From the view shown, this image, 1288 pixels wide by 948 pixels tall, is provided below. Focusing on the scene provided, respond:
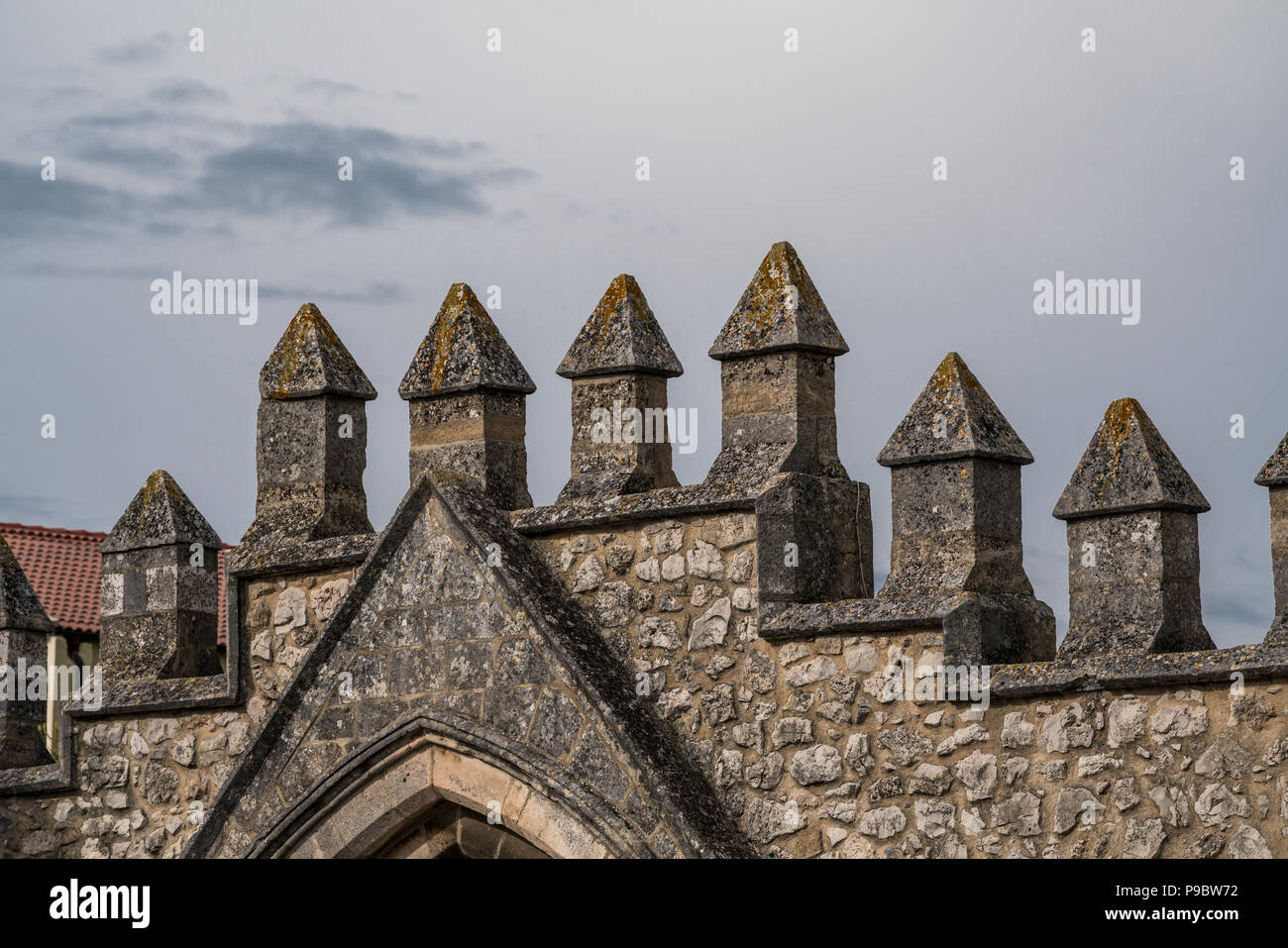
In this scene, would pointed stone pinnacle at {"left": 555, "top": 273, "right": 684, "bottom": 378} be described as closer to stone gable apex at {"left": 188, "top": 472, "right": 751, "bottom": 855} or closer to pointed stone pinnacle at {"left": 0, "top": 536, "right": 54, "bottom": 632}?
stone gable apex at {"left": 188, "top": 472, "right": 751, "bottom": 855}

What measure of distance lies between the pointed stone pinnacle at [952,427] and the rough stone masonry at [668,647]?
0.02 metres

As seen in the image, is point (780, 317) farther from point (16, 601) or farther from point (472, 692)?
point (16, 601)

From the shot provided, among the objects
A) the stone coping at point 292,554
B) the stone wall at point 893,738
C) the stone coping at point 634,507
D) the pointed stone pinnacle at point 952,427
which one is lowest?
the stone wall at point 893,738

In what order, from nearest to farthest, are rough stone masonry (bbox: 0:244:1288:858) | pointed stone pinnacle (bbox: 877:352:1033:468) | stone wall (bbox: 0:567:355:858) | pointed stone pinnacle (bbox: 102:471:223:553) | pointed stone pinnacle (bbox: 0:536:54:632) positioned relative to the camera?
rough stone masonry (bbox: 0:244:1288:858) → pointed stone pinnacle (bbox: 877:352:1033:468) → stone wall (bbox: 0:567:355:858) → pointed stone pinnacle (bbox: 102:471:223:553) → pointed stone pinnacle (bbox: 0:536:54:632)

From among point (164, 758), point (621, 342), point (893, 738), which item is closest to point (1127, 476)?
point (893, 738)

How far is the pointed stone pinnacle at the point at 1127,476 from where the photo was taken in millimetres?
8141

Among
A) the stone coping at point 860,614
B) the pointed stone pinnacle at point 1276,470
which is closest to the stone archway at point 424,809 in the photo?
the stone coping at point 860,614

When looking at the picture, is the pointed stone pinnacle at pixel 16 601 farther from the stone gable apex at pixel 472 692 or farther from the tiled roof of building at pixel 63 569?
the tiled roof of building at pixel 63 569

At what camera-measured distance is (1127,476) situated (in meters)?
8.21

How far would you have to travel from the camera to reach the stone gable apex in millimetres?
8828

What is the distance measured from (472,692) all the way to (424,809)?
64cm

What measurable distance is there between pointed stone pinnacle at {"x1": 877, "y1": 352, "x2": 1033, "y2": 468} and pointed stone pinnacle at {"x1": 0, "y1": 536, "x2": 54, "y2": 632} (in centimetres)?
528

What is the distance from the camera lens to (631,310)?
9.56m

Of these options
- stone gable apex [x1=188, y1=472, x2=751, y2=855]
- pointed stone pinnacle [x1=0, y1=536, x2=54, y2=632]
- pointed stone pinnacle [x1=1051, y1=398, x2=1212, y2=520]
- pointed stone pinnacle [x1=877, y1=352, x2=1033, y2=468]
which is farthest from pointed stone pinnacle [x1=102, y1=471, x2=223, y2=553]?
pointed stone pinnacle [x1=1051, y1=398, x2=1212, y2=520]
